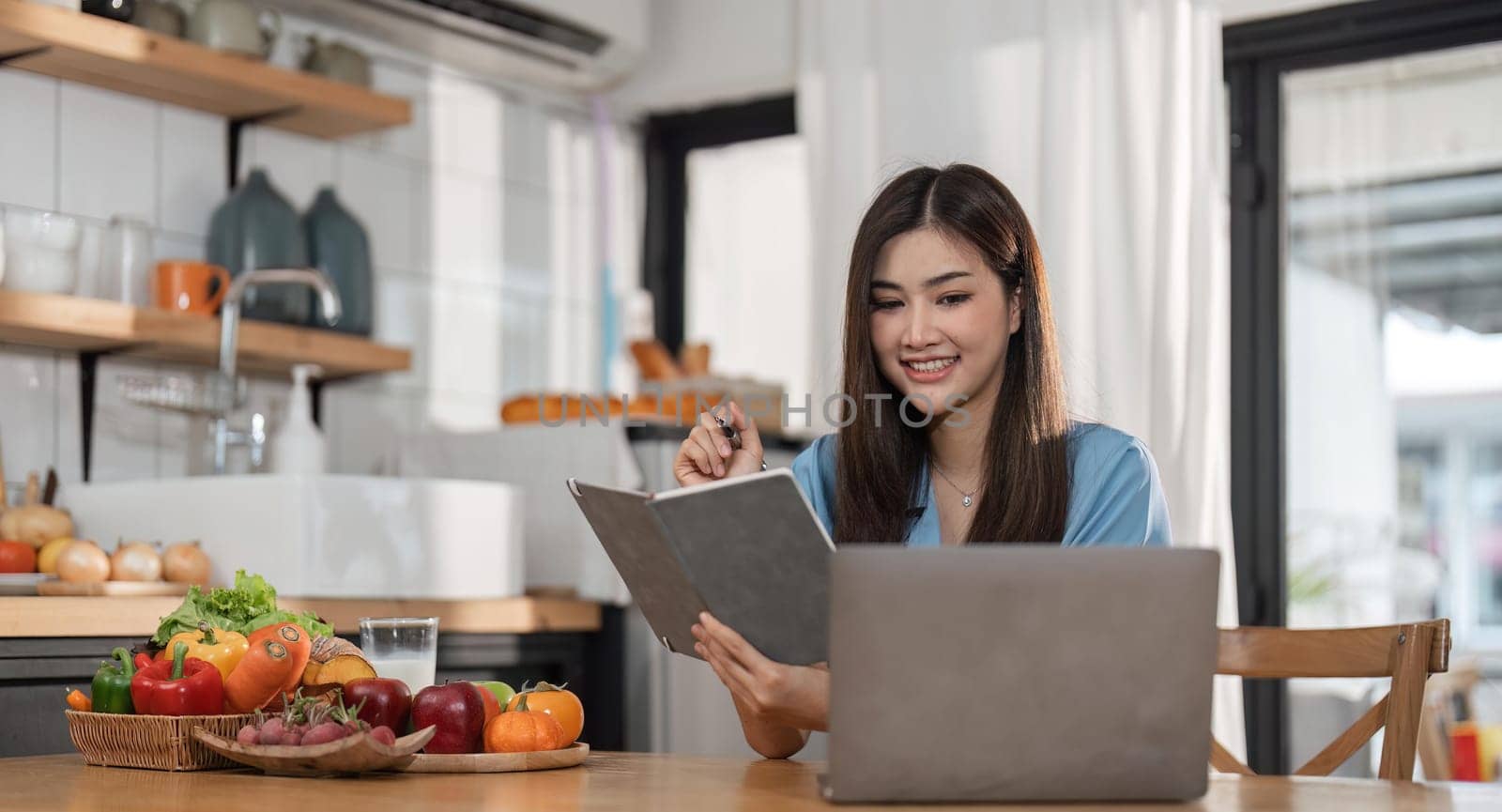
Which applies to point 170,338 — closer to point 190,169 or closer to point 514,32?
point 190,169

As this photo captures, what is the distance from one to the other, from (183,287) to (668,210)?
143 centimetres

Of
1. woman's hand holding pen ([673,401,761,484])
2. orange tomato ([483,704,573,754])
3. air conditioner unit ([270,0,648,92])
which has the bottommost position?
orange tomato ([483,704,573,754])

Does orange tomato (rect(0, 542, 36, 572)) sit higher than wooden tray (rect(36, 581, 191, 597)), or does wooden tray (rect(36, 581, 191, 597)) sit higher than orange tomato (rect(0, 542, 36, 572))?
orange tomato (rect(0, 542, 36, 572))

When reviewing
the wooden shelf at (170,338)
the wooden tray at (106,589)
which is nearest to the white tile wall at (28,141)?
the wooden shelf at (170,338)

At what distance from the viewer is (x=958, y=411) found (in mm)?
1891

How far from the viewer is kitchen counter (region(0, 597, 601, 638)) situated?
85.7 inches

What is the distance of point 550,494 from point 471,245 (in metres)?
0.73

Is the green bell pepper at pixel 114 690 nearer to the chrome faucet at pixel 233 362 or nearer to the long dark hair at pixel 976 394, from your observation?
the long dark hair at pixel 976 394

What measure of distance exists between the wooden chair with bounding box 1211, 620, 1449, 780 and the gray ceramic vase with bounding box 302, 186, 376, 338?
6.02ft

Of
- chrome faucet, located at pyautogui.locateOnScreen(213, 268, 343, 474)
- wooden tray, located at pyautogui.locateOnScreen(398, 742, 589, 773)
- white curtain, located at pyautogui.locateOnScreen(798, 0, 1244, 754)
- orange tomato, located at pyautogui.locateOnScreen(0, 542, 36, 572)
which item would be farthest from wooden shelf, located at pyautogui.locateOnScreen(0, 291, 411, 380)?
wooden tray, located at pyautogui.locateOnScreen(398, 742, 589, 773)

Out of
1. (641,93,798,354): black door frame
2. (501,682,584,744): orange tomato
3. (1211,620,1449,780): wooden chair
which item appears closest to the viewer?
(501,682,584,744): orange tomato

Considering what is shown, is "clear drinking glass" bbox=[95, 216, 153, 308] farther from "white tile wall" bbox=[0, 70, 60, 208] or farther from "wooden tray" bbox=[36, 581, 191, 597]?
"wooden tray" bbox=[36, 581, 191, 597]

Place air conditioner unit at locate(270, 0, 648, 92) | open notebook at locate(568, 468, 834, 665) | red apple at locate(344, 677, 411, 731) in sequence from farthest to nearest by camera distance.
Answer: air conditioner unit at locate(270, 0, 648, 92) → red apple at locate(344, 677, 411, 731) → open notebook at locate(568, 468, 834, 665)

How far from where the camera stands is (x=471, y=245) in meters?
3.53
